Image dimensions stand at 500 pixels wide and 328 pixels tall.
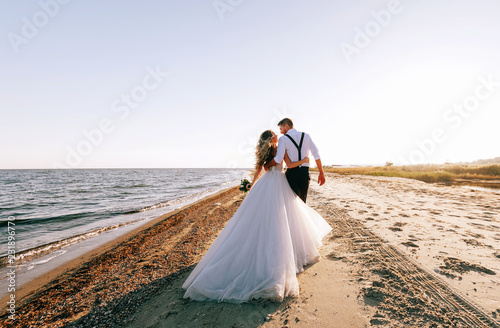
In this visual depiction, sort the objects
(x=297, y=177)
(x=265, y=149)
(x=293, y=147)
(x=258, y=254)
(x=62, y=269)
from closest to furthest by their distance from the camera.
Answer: (x=258, y=254), (x=265, y=149), (x=293, y=147), (x=297, y=177), (x=62, y=269)

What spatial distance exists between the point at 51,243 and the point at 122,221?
313cm

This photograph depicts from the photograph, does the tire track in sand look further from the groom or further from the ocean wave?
the ocean wave

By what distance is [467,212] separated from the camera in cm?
753

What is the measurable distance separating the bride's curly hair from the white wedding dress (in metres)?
0.26

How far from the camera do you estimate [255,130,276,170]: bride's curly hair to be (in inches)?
169

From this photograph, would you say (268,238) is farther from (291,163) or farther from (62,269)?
(62,269)

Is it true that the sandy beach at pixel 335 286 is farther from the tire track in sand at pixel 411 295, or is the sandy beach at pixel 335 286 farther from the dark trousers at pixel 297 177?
the dark trousers at pixel 297 177

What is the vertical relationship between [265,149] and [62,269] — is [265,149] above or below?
above

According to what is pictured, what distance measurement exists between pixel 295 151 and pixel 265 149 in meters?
0.70

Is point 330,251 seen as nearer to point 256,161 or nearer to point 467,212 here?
point 256,161

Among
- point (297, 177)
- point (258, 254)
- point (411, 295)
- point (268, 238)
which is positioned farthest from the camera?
point (297, 177)

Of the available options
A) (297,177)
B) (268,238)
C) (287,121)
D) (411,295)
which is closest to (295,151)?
(297,177)

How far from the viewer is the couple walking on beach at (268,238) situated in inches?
130

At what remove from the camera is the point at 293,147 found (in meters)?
4.50
